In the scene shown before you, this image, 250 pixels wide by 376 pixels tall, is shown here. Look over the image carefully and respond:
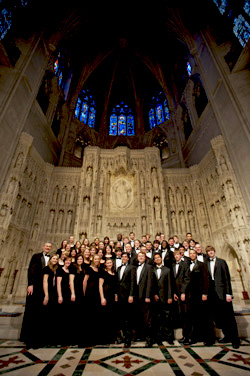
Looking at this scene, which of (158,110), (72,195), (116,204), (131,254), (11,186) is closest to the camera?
(131,254)

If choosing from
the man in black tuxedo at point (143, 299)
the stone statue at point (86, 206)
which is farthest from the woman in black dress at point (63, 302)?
the stone statue at point (86, 206)

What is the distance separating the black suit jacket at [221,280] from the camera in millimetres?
4059

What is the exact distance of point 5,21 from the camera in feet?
34.0

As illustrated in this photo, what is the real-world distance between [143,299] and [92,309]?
3.72 ft

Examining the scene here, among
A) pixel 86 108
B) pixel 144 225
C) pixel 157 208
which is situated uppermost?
pixel 86 108

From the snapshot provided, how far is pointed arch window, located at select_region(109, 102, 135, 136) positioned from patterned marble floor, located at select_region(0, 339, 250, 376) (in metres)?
22.0

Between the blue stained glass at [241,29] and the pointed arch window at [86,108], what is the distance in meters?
16.0

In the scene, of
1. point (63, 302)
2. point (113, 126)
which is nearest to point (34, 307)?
point (63, 302)

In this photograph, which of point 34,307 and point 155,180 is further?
point 155,180

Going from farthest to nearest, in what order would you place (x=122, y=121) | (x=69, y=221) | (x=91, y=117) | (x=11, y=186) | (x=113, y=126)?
(x=122, y=121) → (x=113, y=126) → (x=91, y=117) → (x=69, y=221) → (x=11, y=186)

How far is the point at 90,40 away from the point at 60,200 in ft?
68.6

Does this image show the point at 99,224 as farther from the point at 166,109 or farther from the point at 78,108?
the point at 166,109

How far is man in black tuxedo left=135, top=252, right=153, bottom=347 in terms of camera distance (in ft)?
13.2

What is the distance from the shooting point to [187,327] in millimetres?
4094
